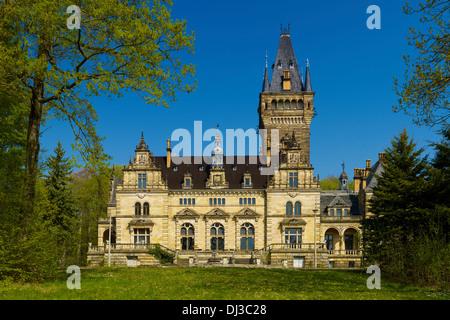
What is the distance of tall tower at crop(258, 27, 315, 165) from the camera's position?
54312 millimetres

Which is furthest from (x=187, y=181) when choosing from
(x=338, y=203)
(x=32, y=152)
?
(x=32, y=152)

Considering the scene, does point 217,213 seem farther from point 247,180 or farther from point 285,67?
point 285,67

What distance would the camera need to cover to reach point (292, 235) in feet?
148

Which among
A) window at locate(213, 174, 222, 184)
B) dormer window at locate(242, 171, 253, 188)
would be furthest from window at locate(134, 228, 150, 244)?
dormer window at locate(242, 171, 253, 188)

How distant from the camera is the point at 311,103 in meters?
54.8

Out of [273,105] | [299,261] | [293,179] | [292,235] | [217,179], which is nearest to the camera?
[299,261]

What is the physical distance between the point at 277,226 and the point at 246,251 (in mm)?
4301

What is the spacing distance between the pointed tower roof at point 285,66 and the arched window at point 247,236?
1945cm

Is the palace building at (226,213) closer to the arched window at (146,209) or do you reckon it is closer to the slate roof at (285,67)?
the arched window at (146,209)

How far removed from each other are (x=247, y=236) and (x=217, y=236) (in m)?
3.29

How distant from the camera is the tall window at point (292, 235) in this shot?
45.0m

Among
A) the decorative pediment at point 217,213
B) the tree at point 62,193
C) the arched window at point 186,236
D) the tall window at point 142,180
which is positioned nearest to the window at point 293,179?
the decorative pediment at point 217,213

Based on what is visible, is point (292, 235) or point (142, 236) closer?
point (292, 235)
